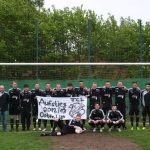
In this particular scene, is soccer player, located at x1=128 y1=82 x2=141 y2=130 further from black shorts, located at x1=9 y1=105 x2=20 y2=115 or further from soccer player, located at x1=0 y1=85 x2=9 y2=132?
soccer player, located at x1=0 y1=85 x2=9 y2=132

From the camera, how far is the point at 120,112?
64.7 ft

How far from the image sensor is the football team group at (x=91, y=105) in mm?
19172

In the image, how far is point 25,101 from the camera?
19375 mm

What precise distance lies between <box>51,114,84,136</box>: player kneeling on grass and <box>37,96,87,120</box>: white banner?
0.34 metres

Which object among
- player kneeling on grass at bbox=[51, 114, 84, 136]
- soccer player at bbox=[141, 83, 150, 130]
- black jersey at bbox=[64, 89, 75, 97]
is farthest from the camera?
black jersey at bbox=[64, 89, 75, 97]

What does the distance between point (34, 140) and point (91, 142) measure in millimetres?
1950

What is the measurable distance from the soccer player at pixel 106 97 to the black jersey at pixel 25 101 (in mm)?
2941

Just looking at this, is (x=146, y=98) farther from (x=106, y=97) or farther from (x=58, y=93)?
(x=58, y=93)

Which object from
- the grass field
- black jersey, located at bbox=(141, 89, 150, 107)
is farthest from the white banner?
black jersey, located at bbox=(141, 89, 150, 107)

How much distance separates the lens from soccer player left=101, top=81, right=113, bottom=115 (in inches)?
786

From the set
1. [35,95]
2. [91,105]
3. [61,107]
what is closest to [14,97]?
[35,95]

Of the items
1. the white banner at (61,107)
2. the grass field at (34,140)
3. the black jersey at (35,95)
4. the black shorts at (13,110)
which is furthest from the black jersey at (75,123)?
the black shorts at (13,110)

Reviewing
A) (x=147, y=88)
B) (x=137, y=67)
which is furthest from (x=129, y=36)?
(x=147, y=88)

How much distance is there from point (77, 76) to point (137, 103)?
185 inches
